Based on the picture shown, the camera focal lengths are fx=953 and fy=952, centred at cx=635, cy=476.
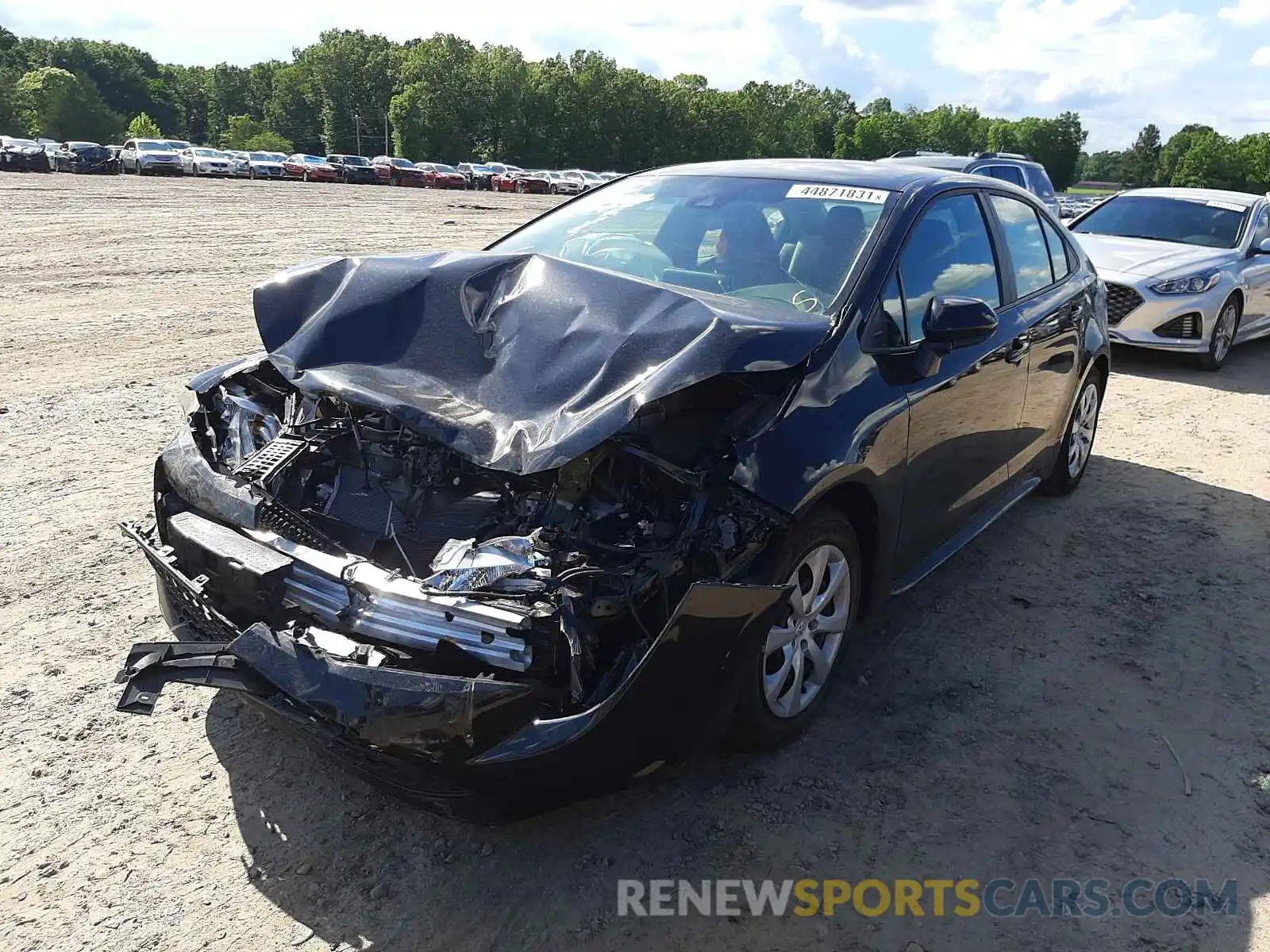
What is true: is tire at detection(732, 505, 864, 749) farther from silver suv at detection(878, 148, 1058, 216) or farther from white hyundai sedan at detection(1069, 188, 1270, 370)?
silver suv at detection(878, 148, 1058, 216)

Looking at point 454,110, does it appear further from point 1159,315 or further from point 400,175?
point 1159,315

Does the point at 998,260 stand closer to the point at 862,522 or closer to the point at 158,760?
the point at 862,522

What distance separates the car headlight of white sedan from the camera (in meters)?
9.12

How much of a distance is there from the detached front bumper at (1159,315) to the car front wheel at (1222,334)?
119 mm

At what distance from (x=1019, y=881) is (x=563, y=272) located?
2.50m

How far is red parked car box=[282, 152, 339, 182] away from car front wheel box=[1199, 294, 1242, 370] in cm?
4877

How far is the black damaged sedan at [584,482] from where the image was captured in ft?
8.07

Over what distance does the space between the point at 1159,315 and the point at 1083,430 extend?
4.15 metres

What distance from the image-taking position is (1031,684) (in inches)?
149

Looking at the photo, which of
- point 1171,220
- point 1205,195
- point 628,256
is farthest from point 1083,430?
point 1205,195

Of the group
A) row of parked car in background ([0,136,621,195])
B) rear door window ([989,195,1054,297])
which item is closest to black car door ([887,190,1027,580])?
rear door window ([989,195,1054,297])

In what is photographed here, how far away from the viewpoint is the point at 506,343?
3.26 meters

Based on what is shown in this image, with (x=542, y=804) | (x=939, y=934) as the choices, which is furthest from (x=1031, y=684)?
(x=542, y=804)

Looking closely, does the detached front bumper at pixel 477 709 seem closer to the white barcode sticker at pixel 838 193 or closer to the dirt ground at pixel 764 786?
the dirt ground at pixel 764 786
